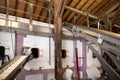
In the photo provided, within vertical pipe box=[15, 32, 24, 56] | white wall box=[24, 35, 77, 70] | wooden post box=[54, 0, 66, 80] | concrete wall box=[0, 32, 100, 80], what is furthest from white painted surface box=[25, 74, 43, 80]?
wooden post box=[54, 0, 66, 80]

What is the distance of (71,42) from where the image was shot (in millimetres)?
5242

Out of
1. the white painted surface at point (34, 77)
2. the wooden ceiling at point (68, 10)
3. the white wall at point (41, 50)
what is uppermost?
the wooden ceiling at point (68, 10)

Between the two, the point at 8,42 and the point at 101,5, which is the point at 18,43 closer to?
the point at 8,42

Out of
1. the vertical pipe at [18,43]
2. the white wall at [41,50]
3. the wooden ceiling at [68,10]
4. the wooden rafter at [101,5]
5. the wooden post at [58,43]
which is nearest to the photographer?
the wooden post at [58,43]

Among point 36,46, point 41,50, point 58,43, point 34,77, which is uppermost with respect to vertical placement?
point 58,43

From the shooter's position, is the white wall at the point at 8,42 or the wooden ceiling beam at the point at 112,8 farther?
Result: the wooden ceiling beam at the point at 112,8

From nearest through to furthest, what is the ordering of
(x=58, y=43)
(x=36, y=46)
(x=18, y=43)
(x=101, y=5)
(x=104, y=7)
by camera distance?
(x=58, y=43)
(x=18, y=43)
(x=36, y=46)
(x=101, y=5)
(x=104, y=7)

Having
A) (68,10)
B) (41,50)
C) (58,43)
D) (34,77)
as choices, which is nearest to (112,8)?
(68,10)

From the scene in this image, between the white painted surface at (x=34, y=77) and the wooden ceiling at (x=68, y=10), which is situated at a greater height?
the wooden ceiling at (x=68, y=10)

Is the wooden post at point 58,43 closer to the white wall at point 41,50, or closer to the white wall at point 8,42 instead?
the white wall at point 41,50

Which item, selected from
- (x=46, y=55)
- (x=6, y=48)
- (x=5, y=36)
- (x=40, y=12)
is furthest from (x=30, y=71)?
(x=40, y=12)

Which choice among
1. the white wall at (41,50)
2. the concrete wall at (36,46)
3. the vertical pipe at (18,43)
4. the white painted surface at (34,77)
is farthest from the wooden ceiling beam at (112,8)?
the white painted surface at (34,77)

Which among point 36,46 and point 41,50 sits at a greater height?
point 36,46

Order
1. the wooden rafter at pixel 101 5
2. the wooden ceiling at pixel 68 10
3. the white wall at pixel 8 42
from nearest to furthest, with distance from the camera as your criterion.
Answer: the white wall at pixel 8 42
the wooden ceiling at pixel 68 10
the wooden rafter at pixel 101 5
